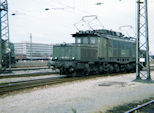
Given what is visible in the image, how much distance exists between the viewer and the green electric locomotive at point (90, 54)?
49.6 ft

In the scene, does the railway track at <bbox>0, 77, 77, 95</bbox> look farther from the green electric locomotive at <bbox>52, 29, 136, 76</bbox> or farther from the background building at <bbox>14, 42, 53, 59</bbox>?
the background building at <bbox>14, 42, 53, 59</bbox>

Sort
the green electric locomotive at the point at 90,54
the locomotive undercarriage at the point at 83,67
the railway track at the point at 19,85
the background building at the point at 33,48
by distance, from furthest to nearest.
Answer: the background building at the point at 33,48 < the green electric locomotive at the point at 90,54 < the locomotive undercarriage at the point at 83,67 < the railway track at the point at 19,85

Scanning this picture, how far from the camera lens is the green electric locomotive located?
15125 millimetres

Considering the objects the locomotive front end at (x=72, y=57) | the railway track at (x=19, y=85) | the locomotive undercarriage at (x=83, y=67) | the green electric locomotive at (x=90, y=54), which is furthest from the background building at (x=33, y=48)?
the railway track at (x=19, y=85)

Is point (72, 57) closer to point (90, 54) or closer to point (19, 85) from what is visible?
point (90, 54)

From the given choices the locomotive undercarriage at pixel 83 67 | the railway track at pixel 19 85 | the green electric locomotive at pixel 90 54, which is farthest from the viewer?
the green electric locomotive at pixel 90 54

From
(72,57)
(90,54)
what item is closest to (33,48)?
(90,54)

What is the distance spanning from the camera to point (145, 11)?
12.9 metres

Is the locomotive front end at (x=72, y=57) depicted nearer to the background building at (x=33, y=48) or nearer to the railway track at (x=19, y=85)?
the railway track at (x=19, y=85)

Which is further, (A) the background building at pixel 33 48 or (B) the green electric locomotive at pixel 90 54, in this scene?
(A) the background building at pixel 33 48

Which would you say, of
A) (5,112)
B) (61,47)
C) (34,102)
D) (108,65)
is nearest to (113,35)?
(108,65)

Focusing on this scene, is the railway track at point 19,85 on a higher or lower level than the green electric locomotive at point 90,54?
lower

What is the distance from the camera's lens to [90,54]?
52.1ft

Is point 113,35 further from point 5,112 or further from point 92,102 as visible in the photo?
point 5,112
